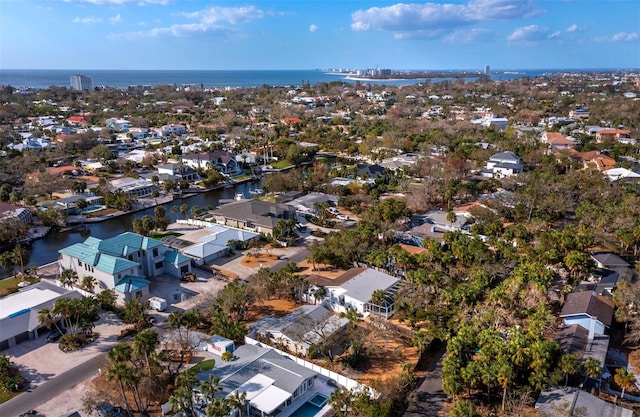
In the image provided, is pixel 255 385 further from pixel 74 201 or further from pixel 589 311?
pixel 74 201

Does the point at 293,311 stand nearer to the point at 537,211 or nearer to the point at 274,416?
the point at 274,416

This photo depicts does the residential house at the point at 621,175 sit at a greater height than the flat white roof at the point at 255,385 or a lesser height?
greater

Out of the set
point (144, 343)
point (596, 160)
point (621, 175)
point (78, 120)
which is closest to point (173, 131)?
point (78, 120)

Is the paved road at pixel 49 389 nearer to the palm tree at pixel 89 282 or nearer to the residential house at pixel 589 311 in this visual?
the palm tree at pixel 89 282

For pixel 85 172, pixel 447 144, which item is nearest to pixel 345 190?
pixel 447 144

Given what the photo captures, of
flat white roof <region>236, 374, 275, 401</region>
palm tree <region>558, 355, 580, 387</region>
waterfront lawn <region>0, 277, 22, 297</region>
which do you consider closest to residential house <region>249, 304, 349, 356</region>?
flat white roof <region>236, 374, 275, 401</region>

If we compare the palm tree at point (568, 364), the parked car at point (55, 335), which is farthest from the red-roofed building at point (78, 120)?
the palm tree at point (568, 364)
